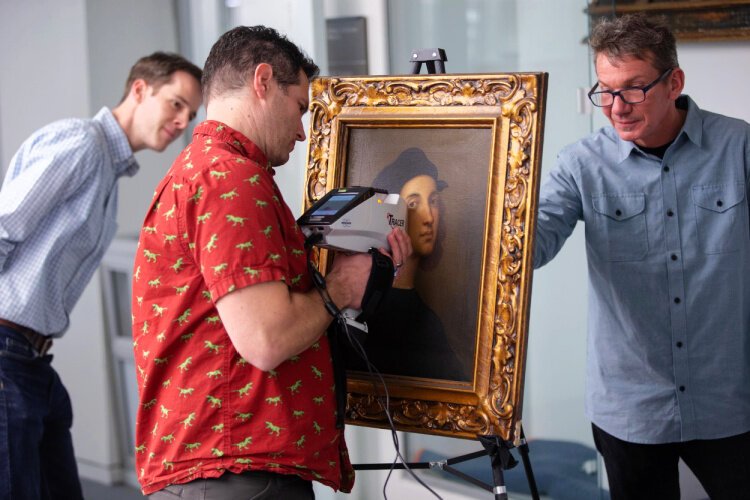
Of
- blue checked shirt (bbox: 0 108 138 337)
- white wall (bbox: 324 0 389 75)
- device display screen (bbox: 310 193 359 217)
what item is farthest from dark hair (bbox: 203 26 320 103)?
white wall (bbox: 324 0 389 75)

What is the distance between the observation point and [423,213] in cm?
197

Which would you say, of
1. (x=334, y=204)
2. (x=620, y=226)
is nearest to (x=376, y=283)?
(x=334, y=204)

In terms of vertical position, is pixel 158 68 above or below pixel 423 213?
above

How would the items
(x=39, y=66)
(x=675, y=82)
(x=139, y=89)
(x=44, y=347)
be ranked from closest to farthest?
1. (x=675, y=82)
2. (x=44, y=347)
3. (x=139, y=89)
4. (x=39, y=66)

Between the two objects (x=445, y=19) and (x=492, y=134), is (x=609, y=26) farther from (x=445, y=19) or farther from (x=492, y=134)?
(x=445, y=19)

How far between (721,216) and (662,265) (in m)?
0.17

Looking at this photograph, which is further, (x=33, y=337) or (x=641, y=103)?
(x=33, y=337)

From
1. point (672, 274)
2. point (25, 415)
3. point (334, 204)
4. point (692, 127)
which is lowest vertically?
point (25, 415)

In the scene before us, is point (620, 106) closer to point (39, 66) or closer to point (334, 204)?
point (334, 204)

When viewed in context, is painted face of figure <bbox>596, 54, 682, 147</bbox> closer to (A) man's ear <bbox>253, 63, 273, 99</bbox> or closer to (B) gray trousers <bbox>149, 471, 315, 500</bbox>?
(A) man's ear <bbox>253, 63, 273, 99</bbox>

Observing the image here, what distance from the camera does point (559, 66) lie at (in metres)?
2.95

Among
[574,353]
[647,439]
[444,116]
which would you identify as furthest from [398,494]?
[444,116]

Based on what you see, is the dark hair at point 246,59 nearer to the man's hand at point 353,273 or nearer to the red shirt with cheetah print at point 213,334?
the red shirt with cheetah print at point 213,334

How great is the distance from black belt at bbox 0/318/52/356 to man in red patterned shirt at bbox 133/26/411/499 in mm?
1112
